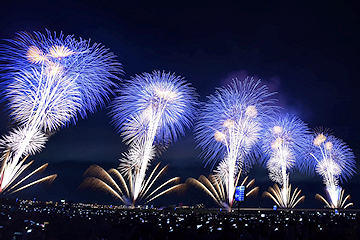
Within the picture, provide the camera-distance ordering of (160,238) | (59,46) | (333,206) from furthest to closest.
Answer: (333,206)
(59,46)
(160,238)

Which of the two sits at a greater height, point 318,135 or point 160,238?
point 318,135

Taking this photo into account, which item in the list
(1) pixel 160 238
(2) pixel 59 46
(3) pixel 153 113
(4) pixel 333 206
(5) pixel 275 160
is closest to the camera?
(1) pixel 160 238

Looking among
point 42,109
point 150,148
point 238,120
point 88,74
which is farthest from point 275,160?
point 42,109

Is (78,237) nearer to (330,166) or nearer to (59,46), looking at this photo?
(59,46)

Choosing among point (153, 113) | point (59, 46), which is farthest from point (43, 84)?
point (153, 113)

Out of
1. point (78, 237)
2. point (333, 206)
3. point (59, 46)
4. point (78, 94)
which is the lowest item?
point (78, 237)

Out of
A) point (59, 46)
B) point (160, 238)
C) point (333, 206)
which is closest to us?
point (160, 238)

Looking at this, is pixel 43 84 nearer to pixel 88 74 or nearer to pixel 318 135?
pixel 88 74

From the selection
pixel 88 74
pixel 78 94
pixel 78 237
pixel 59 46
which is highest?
pixel 59 46

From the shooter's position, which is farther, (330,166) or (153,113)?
(330,166)
